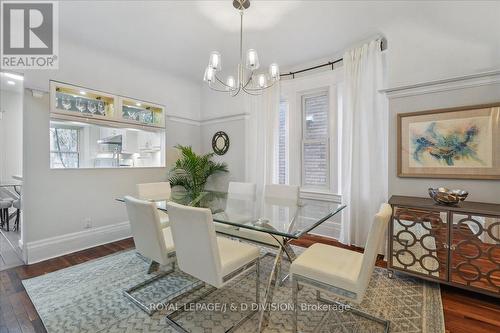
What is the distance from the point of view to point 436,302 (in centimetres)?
198

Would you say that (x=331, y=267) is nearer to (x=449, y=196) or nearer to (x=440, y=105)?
(x=449, y=196)

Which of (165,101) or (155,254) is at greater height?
(165,101)

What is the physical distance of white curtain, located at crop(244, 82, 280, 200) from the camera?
3.94 meters

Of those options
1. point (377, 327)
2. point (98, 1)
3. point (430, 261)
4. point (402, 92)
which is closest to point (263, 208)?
point (377, 327)

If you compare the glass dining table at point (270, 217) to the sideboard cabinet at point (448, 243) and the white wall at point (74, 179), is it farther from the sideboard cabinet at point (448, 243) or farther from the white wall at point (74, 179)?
the white wall at point (74, 179)

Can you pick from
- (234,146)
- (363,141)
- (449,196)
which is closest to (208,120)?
(234,146)

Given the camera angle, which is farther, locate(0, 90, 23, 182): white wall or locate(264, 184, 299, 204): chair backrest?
locate(0, 90, 23, 182): white wall

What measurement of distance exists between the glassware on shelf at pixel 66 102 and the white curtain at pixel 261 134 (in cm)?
262

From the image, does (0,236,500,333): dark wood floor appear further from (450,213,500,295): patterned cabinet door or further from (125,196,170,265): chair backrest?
(125,196,170,265): chair backrest

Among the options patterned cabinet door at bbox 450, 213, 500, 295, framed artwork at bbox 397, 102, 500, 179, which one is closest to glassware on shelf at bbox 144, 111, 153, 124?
framed artwork at bbox 397, 102, 500, 179

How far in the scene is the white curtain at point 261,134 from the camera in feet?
12.9

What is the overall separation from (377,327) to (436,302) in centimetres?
71

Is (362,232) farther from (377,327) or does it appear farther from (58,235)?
(58,235)

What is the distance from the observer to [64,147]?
3193 millimetres
